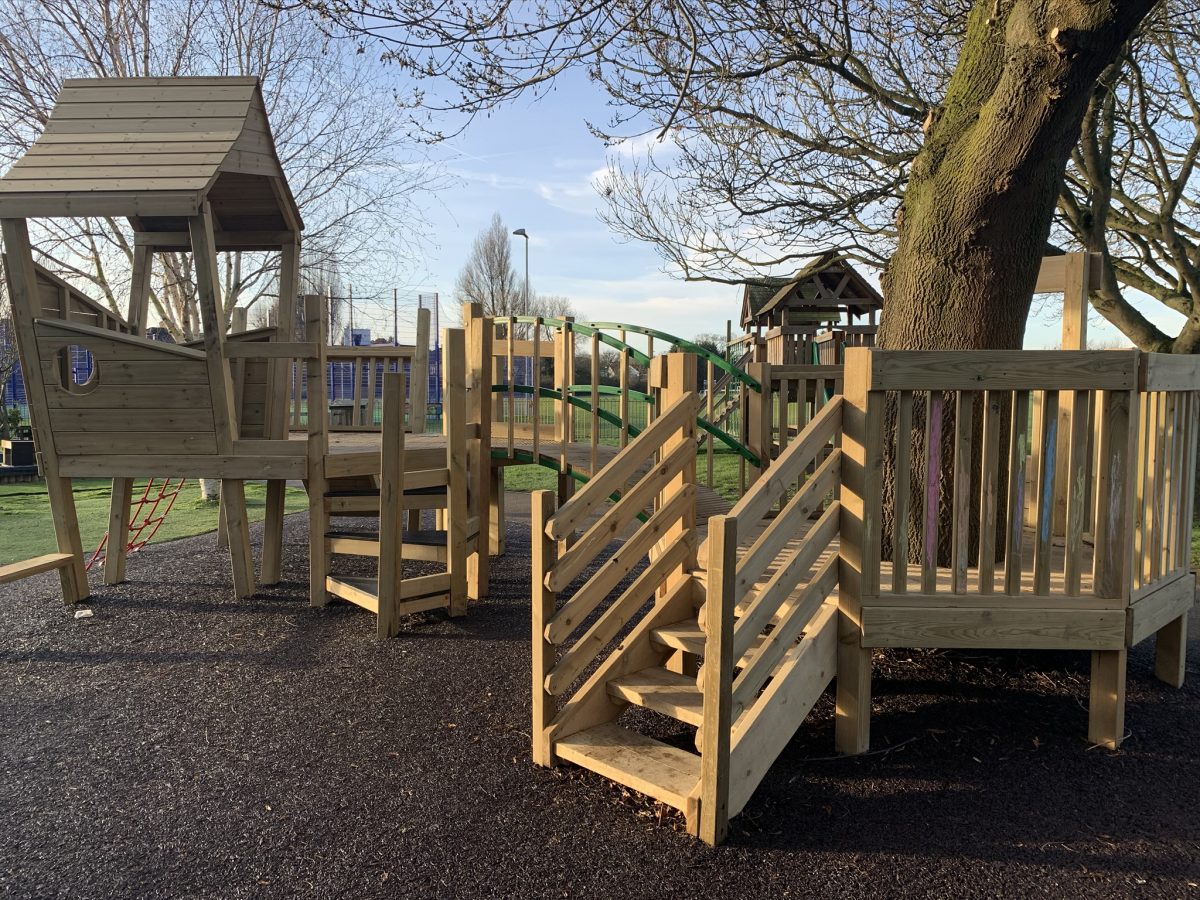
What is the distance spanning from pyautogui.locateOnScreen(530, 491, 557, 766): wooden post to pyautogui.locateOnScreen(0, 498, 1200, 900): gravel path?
0.14m

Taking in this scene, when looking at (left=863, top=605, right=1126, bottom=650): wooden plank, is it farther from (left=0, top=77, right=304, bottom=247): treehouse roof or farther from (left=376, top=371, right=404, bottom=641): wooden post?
(left=0, top=77, right=304, bottom=247): treehouse roof

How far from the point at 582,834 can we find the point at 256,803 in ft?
4.25

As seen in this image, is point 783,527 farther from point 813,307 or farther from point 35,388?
point 813,307

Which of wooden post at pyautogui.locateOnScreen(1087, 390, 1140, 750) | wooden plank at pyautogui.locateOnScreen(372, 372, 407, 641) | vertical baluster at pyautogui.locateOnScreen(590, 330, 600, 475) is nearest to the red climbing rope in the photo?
wooden plank at pyautogui.locateOnScreen(372, 372, 407, 641)

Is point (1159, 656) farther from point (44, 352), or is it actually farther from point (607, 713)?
point (44, 352)

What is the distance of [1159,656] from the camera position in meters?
4.88

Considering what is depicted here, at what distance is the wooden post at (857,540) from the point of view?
3609 mm

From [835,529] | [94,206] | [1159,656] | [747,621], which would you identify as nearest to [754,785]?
[747,621]

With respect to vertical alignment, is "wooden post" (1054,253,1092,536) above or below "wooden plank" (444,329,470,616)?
above

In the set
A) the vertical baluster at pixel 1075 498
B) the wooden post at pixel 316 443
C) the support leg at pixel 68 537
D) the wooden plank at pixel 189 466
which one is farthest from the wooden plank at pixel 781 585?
the support leg at pixel 68 537

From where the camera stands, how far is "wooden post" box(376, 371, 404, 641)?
217 inches

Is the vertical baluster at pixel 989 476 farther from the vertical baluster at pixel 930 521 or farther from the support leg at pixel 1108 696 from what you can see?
the support leg at pixel 1108 696

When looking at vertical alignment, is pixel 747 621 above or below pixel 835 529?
below

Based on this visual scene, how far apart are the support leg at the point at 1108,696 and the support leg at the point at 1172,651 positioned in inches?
44.9
